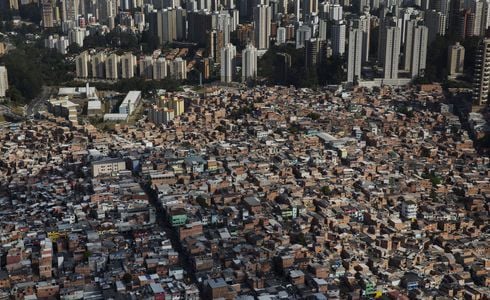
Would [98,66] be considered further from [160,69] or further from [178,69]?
[178,69]

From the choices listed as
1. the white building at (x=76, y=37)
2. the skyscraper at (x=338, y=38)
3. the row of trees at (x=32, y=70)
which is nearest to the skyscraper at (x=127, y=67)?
the row of trees at (x=32, y=70)

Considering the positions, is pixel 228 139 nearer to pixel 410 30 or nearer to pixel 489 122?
pixel 489 122

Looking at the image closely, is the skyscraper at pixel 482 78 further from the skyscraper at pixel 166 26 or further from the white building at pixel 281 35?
the skyscraper at pixel 166 26

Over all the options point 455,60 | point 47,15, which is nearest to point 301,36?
point 455,60

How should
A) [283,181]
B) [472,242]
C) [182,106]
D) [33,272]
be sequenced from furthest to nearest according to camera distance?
[182,106], [283,181], [472,242], [33,272]

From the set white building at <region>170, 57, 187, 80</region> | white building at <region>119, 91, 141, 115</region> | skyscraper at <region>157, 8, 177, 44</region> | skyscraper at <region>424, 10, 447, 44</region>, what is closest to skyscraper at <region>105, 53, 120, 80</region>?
white building at <region>170, 57, 187, 80</region>

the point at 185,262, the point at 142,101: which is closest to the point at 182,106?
the point at 142,101
